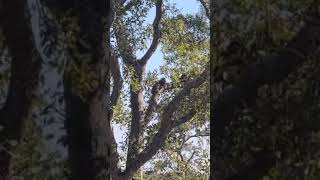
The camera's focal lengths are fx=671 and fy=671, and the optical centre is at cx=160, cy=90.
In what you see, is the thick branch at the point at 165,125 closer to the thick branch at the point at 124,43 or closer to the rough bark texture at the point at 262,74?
the thick branch at the point at 124,43

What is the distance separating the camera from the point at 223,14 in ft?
5.59

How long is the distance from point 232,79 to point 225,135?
0.14 meters

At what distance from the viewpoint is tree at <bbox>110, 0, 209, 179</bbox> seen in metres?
11.1

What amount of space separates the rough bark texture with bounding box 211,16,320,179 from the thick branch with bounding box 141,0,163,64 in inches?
385

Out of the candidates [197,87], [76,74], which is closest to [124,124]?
[197,87]

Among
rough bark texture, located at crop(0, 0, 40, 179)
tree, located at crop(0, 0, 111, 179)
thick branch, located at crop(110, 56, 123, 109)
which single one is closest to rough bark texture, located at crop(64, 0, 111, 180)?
tree, located at crop(0, 0, 111, 179)

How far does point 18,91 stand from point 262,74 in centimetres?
69

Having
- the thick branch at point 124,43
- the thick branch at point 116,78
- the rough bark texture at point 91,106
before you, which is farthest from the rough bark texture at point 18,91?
the thick branch at point 124,43

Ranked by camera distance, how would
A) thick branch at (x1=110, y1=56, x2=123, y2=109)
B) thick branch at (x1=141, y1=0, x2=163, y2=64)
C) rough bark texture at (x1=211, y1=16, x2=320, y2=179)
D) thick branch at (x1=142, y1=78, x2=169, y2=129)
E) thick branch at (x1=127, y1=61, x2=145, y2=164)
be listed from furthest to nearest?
thick branch at (x1=141, y1=0, x2=163, y2=64) < thick branch at (x1=142, y1=78, x2=169, y2=129) < thick branch at (x1=127, y1=61, x2=145, y2=164) < thick branch at (x1=110, y1=56, x2=123, y2=109) < rough bark texture at (x1=211, y1=16, x2=320, y2=179)

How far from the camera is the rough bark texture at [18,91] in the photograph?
1866mm

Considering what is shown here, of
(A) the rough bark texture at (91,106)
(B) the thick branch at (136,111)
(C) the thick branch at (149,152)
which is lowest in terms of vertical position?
(A) the rough bark texture at (91,106)

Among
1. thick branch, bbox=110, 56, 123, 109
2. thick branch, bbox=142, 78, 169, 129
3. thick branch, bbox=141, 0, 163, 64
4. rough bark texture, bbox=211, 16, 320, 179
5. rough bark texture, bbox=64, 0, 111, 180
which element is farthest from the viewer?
thick branch, bbox=141, 0, 163, 64

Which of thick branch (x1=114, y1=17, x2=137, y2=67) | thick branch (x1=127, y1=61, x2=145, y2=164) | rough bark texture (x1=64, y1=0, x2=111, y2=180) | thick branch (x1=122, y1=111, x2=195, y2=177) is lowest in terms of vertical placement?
rough bark texture (x1=64, y1=0, x2=111, y2=180)

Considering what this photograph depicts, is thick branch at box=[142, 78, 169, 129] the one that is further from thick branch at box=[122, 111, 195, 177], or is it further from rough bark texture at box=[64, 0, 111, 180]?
rough bark texture at box=[64, 0, 111, 180]
